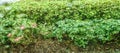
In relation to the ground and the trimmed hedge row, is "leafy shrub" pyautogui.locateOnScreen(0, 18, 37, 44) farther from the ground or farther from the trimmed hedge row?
the trimmed hedge row

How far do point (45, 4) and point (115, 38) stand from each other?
1819mm

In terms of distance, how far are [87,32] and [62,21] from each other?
27.0 inches

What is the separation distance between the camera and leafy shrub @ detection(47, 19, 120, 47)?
6891 mm

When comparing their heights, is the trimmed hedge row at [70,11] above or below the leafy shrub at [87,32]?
above

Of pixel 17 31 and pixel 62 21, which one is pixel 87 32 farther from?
pixel 17 31

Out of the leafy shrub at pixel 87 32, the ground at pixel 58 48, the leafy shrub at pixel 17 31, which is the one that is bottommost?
the ground at pixel 58 48

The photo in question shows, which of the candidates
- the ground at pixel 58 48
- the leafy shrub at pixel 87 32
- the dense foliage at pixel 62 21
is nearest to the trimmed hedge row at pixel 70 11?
the dense foliage at pixel 62 21

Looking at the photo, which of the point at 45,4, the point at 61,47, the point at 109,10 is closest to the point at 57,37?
the point at 61,47

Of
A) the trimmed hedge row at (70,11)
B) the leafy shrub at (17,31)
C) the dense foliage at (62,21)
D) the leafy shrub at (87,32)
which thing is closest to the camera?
the leafy shrub at (17,31)

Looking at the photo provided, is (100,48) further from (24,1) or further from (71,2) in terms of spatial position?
(24,1)

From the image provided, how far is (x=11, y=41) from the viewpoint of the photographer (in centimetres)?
666

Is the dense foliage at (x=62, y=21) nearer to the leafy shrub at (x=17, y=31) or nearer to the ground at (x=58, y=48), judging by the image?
the leafy shrub at (x=17, y=31)

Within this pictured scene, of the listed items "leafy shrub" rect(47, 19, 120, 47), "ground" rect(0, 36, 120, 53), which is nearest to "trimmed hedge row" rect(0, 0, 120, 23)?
"leafy shrub" rect(47, 19, 120, 47)

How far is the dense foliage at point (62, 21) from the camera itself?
22.2 feet
